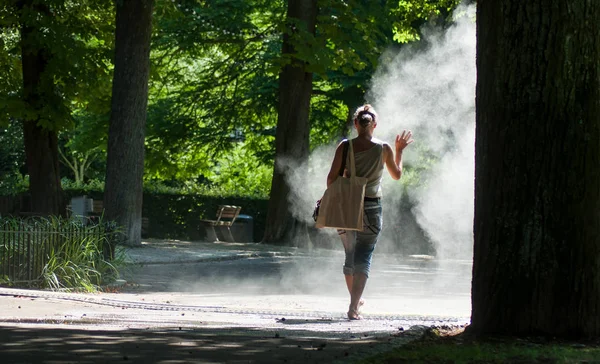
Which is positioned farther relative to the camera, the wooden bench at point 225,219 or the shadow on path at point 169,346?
the wooden bench at point 225,219

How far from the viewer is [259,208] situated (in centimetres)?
3759

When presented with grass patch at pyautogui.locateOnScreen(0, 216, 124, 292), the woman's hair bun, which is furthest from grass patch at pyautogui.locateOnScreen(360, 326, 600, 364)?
grass patch at pyautogui.locateOnScreen(0, 216, 124, 292)

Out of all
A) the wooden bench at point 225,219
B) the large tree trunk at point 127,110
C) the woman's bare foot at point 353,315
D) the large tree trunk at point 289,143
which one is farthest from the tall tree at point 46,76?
the woman's bare foot at point 353,315

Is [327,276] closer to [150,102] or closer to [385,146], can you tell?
[385,146]

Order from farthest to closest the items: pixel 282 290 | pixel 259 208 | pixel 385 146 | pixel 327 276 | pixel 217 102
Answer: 1. pixel 259 208
2. pixel 217 102
3. pixel 327 276
4. pixel 282 290
5. pixel 385 146

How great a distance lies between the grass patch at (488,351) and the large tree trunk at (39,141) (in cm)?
1899

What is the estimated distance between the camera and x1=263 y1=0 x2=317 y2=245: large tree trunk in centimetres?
2753

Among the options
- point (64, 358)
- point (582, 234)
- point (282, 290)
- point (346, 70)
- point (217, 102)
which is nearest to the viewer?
point (64, 358)

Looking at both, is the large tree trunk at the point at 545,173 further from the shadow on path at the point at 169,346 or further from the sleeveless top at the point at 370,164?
the sleeveless top at the point at 370,164

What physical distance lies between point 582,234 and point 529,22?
1.41 meters

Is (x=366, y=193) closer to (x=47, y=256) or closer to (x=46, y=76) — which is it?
(x=47, y=256)

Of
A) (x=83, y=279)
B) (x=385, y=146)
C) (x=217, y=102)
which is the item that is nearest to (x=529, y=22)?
(x=385, y=146)

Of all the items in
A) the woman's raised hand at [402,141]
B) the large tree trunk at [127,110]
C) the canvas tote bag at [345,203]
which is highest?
the large tree trunk at [127,110]

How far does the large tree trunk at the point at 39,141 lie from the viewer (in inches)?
1006
